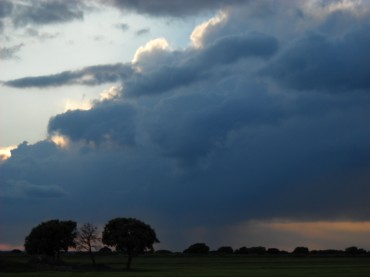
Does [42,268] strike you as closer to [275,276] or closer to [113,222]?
[113,222]

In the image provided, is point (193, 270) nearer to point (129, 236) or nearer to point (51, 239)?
point (129, 236)

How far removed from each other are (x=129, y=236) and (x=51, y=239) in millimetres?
28923

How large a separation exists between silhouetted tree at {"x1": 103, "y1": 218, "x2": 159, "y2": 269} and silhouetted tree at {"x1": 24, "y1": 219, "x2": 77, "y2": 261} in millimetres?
18644

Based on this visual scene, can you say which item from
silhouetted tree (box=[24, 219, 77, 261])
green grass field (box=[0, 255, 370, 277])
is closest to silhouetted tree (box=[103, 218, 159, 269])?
green grass field (box=[0, 255, 370, 277])

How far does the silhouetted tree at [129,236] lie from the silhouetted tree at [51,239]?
61.2 ft

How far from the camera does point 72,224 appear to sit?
158m

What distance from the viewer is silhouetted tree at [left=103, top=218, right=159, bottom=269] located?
5320 inches

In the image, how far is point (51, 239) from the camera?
509 feet

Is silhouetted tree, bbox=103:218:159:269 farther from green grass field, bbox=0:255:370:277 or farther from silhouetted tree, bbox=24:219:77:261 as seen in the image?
silhouetted tree, bbox=24:219:77:261

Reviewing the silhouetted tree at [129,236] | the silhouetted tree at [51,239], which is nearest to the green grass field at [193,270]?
the silhouetted tree at [129,236]

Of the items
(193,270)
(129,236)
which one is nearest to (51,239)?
(129,236)

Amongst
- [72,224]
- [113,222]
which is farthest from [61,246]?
[113,222]

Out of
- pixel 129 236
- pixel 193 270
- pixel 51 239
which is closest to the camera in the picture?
pixel 193 270

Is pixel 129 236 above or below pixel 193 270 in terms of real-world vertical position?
above
